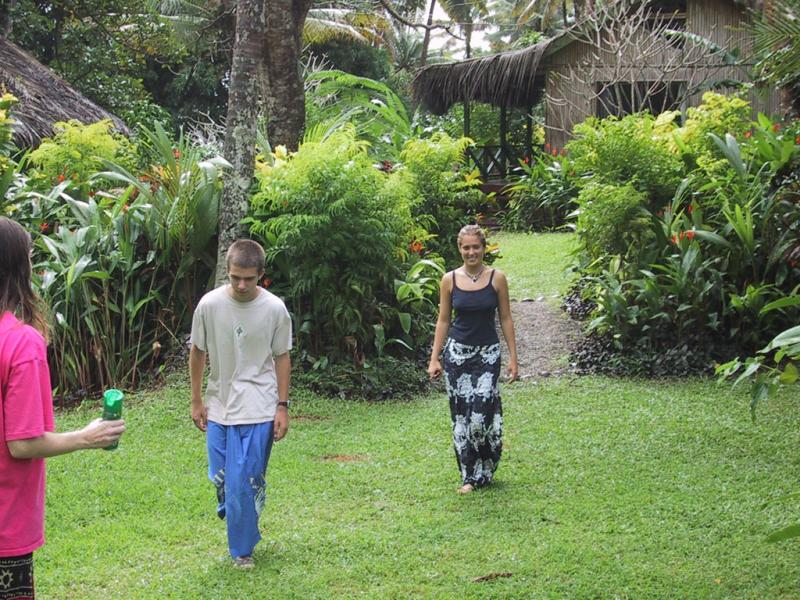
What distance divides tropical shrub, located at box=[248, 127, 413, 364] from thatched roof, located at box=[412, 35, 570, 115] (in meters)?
12.1

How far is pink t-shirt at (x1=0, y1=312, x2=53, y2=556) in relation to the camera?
3.04 metres

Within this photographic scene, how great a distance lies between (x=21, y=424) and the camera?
3033 millimetres

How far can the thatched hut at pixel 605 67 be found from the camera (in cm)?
1972

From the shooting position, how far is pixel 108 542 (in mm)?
5617

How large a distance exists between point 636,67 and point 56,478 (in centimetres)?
1547

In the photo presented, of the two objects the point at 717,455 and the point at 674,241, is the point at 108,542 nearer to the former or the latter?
the point at 717,455

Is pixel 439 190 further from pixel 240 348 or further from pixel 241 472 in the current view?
pixel 241 472

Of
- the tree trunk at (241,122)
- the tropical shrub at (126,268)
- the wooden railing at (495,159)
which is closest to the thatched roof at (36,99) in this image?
the tropical shrub at (126,268)

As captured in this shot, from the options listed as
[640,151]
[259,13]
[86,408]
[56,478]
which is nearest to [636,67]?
[640,151]

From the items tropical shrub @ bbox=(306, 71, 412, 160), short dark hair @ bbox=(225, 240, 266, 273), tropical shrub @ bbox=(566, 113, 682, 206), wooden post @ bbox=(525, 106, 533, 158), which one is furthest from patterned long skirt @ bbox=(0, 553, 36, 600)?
wooden post @ bbox=(525, 106, 533, 158)

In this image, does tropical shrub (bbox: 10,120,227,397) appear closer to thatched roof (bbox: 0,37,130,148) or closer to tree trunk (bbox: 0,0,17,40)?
thatched roof (bbox: 0,37,130,148)

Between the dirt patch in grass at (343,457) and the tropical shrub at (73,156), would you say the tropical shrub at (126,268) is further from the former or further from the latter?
the dirt patch in grass at (343,457)

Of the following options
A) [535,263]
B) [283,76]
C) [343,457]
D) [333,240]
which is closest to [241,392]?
[343,457]

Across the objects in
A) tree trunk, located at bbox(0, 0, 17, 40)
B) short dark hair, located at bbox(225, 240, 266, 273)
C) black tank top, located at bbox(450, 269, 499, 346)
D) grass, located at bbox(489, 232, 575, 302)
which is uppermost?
tree trunk, located at bbox(0, 0, 17, 40)
